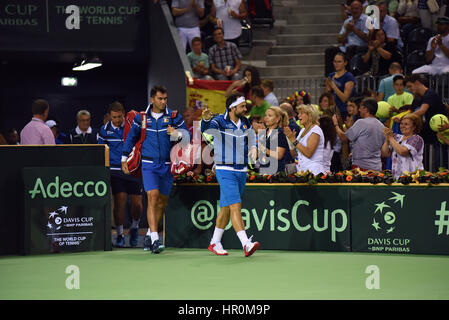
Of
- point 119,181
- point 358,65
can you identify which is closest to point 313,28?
point 358,65

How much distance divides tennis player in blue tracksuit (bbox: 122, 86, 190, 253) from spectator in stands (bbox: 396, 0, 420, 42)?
7983 mm

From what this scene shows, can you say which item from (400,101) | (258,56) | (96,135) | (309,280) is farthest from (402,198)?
(258,56)

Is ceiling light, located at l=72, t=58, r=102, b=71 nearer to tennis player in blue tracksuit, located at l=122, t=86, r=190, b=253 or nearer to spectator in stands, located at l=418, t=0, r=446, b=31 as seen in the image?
spectator in stands, located at l=418, t=0, r=446, b=31

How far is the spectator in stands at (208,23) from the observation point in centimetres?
1817

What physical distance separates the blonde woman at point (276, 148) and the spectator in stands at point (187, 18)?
6.54 m

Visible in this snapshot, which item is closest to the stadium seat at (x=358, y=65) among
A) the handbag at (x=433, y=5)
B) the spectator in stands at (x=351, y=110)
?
the handbag at (x=433, y=5)

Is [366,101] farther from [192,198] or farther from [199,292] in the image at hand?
[199,292]

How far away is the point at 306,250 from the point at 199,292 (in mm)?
3908

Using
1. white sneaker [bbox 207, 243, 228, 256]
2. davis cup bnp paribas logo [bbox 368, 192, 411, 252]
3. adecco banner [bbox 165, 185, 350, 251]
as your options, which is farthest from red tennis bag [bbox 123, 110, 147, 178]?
davis cup bnp paribas logo [bbox 368, 192, 411, 252]

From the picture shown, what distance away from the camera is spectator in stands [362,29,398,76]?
52.7 feet

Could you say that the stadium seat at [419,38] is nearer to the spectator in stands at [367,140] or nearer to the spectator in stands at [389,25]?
the spectator in stands at [389,25]

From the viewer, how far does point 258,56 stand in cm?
1908

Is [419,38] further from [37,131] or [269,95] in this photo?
[37,131]

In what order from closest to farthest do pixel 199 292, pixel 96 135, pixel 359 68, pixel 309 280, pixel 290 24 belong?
1. pixel 199 292
2. pixel 309 280
3. pixel 96 135
4. pixel 359 68
5. pixel 290 24
